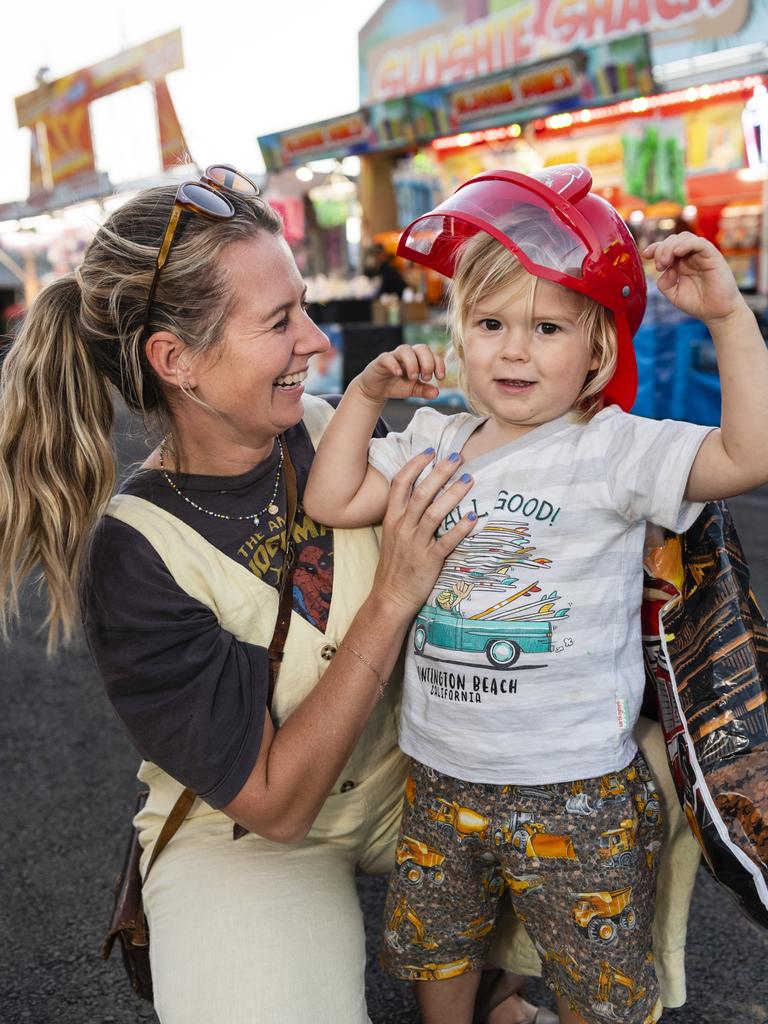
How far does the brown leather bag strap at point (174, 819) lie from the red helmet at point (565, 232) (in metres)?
1.03

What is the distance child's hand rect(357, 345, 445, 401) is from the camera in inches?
61.8

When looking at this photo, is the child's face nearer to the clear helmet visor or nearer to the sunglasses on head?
the clear helmet visor

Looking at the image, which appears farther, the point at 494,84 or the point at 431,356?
the point at 494,84

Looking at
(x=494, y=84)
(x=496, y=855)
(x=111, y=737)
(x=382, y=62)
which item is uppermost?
(x=382, y=62)

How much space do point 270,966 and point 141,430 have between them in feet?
3.18

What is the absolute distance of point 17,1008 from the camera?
206 cm

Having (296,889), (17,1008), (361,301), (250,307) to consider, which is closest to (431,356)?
(250,307)

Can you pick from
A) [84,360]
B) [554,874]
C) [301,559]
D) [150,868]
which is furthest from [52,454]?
[554,874]

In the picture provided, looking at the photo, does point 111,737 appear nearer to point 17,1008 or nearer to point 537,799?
point 17,1008

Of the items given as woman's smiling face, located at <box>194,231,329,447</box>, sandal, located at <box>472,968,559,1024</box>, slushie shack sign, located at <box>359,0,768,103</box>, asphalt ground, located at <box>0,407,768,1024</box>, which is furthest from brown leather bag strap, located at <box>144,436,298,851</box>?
slushie shack sign, located at <box>359,0,768,103</box>

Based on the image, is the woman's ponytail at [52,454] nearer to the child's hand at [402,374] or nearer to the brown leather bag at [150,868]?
the brown leather bag at [150,868]

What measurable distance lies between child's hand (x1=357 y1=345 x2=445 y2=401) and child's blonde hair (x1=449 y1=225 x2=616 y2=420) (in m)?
0.06

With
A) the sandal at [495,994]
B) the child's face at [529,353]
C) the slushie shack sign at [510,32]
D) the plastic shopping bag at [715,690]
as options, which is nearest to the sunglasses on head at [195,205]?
the child's face at [529,353]

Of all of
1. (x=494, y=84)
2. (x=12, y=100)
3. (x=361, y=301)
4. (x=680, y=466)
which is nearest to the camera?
(x=680, y=466)
